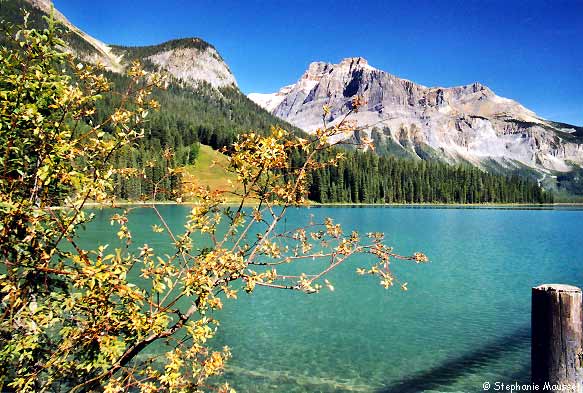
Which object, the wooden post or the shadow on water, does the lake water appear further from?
the wooden post

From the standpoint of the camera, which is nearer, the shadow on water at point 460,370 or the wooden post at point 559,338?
the wooden post at point 559,338

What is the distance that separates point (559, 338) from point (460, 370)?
1626 centimetres

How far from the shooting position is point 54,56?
22.6 ft

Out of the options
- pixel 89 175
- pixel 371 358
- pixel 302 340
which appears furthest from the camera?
pixel 302 340

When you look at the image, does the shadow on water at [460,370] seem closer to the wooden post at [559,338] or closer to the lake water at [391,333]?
the lake water at [391,333]

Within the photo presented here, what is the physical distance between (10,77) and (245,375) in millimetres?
16079

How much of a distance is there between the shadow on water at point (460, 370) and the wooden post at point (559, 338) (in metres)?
13.2

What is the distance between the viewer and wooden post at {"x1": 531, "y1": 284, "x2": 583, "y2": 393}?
5.87m

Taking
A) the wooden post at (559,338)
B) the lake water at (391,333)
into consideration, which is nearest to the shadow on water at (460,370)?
the lake water at (391,333)

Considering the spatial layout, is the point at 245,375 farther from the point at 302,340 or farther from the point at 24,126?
the point at 24,126

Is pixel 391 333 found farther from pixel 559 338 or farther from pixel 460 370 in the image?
pixel 559 338

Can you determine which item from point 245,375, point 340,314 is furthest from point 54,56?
point 340,314

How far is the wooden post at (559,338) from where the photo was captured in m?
5.87

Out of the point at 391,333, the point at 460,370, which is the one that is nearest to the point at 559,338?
the point at 460,370
